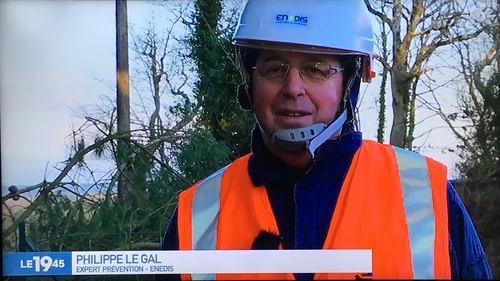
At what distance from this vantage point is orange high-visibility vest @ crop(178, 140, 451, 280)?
1.85m

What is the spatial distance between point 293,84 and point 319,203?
382 mm

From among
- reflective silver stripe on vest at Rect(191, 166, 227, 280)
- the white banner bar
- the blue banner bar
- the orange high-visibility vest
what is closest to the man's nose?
the orange high-visibility vest

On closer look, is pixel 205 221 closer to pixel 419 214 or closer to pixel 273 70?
pixel 273 70

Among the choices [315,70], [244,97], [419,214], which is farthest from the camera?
[244,97]

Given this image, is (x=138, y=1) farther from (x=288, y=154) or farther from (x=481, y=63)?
(x=481, y=63)

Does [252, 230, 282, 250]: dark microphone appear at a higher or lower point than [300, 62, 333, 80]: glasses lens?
lower

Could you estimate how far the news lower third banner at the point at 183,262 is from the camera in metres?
1.94

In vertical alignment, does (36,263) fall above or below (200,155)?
below

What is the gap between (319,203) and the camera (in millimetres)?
1902

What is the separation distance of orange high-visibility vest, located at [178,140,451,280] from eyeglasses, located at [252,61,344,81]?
266 mm

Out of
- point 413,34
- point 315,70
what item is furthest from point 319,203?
point 413,34

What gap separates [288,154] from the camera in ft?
6.45

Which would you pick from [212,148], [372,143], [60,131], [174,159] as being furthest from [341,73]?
[60,131]

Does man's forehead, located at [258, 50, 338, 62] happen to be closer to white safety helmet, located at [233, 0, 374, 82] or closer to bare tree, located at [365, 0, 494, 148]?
white safety helmet, located at [233, 0, 374, 82]
